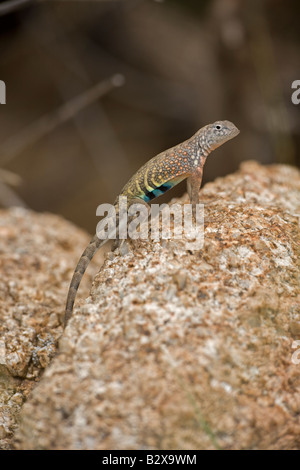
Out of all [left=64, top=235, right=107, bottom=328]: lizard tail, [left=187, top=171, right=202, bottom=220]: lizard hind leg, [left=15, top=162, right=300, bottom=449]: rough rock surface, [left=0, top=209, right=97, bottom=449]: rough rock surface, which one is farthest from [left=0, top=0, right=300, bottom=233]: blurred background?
[left=15, top=162, right=300, bottom=449]: rough rock surface

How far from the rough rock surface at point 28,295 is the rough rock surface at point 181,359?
1.85 ft

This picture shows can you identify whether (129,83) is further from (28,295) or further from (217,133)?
(28,295)

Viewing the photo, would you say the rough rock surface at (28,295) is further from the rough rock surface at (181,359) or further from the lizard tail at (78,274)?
the rough rock surface at (181,359)

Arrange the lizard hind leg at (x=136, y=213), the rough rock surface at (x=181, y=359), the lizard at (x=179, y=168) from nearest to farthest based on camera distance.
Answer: the rough rock surface at (x=181, y=359)
the lizard hind leg at (x=136, y=213)
the lizard at (x=179, y=168)

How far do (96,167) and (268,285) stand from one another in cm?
682

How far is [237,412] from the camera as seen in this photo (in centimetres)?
217

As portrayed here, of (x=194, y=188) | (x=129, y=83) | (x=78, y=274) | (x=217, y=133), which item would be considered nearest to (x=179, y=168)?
(x=194, y=188)

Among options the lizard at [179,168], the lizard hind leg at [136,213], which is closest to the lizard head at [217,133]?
the lizard at [179,168]

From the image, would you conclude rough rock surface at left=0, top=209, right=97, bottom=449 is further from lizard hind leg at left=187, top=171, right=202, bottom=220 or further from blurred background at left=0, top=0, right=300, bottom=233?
blurred background at left=0, top=0, right=300, bottom=233

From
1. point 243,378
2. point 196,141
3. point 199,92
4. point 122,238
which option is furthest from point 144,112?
point 243,378

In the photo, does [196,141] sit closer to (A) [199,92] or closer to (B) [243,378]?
(B) [243,378]

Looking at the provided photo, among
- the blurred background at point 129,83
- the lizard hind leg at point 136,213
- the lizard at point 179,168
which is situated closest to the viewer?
the lizard hind leg at point 136,213

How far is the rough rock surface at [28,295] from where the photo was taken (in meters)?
2.87

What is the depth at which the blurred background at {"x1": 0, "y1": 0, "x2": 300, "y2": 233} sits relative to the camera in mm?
7273
